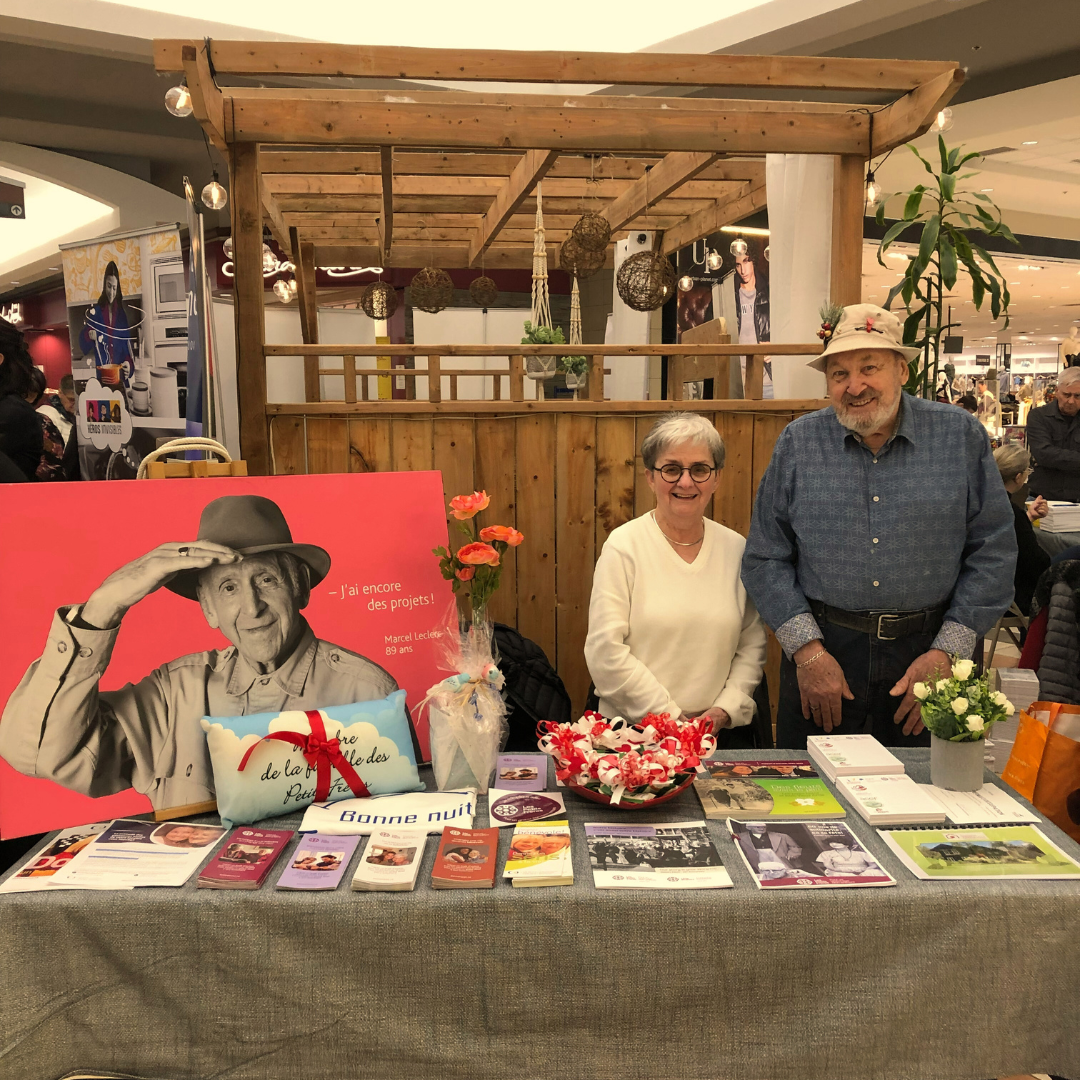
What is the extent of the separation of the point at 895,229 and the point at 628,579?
2.27 metres

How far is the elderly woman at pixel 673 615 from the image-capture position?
230 cm

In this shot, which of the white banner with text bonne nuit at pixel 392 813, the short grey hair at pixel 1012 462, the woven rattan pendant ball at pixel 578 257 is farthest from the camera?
the woven rattan pendant ball at pixel 578 257

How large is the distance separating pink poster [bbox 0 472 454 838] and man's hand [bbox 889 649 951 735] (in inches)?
46.0

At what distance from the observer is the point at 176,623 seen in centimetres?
187

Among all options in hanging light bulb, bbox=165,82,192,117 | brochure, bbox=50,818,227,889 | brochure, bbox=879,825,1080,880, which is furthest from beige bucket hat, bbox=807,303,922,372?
hanging light bulb, bbox=165,82,192,117

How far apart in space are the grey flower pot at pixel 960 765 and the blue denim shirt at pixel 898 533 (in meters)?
0.46

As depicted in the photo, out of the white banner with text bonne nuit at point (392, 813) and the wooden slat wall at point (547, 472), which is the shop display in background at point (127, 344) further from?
the white banner with text bonne nuit at point (392, 813)

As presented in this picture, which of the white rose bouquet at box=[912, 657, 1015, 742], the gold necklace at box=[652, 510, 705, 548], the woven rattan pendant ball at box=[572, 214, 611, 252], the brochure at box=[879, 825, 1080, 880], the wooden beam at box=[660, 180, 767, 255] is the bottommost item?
the brochure at box=[879, 825, 1080, 880]

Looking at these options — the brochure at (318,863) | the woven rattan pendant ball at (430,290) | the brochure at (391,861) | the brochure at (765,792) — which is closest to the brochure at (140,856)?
the brochure at (318,863)

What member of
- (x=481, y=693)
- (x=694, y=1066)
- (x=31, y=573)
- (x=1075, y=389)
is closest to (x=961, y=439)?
(x=481, y=693)

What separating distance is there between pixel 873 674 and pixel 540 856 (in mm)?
1183

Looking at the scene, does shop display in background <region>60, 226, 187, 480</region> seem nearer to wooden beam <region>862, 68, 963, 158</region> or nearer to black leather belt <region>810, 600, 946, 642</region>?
black leather belt <region>810, 600, 946, 642</region>

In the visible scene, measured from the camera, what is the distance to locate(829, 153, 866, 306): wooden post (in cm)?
338

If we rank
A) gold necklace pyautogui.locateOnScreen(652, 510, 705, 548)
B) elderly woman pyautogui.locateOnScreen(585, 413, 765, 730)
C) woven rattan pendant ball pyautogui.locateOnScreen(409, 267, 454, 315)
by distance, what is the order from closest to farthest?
elderly woman pyautogui.locateOnScreen(585, 413, 765, 730) < gold necklace pyautogui.locateOnScreen(652, 510, 705, 548) < woven rattan pendant ball pyautogui.locateOnScreen(409, 267, 454, 315)
